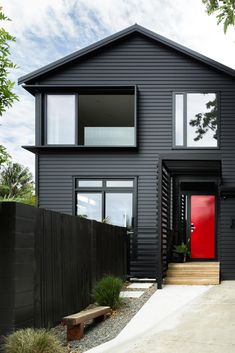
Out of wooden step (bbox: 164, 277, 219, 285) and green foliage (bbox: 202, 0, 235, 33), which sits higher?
green foliage (bbox: 202, 0, 235, 33)

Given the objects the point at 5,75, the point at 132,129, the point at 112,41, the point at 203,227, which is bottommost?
the point at 203,227

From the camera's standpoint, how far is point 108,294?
9156mm

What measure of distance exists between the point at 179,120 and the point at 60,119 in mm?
3294

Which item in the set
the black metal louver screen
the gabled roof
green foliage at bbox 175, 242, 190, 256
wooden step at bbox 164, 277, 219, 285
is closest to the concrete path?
wooden step at bbox 164, 277, 219, 285

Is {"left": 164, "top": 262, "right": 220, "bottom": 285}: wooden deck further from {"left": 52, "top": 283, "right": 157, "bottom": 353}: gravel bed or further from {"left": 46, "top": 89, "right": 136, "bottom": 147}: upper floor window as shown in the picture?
{"left": 46, "top": 89, "right": 136, "bottom": 147}: upper floor window

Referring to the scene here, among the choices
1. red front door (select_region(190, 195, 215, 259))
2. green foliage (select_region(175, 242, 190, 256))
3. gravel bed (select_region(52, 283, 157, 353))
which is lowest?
gravel bed (select_region(52, 283, 157, 353))

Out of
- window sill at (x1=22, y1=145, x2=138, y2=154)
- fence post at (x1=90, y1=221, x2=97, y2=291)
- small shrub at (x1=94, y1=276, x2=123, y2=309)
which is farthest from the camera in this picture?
window sill at (x1=22, y1=145, x2=138, y2=154)

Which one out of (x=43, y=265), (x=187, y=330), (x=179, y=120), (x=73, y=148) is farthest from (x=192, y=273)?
(x=43, y=265)

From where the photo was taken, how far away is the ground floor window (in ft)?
49.2

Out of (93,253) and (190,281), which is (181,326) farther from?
(190,281)

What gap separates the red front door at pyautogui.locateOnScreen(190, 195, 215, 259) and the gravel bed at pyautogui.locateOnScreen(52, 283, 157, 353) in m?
6.66

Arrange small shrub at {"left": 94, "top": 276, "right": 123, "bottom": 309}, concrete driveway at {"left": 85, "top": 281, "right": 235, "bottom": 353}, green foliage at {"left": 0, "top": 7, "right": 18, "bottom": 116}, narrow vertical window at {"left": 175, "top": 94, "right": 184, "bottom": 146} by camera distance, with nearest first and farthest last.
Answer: green foliage at {"left": 0, "top": 7, "right": 18, "bottom": 116} < concrete driveway at {"left": 85, "top": 281, "right": 235, "bottom": 353} < small shrub at {"left": 94, "top": 276, "right": 123, "bottom": 309} < narrow vertical window at {"left": 175, "top": 94, "right": 184, "bottom": 146}

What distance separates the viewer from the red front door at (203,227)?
644 inches

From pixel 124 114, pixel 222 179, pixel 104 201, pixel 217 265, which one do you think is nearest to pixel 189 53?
pixel 124 114
